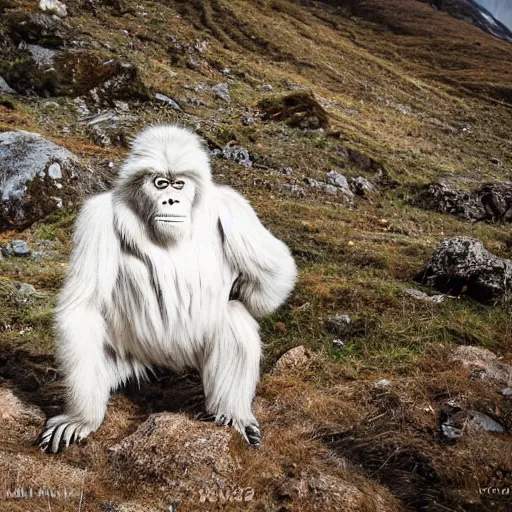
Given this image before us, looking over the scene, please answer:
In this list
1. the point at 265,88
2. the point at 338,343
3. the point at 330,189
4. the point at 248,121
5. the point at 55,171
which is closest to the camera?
the point at 338,343

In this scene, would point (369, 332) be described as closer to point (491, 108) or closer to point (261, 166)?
point (261, 166)

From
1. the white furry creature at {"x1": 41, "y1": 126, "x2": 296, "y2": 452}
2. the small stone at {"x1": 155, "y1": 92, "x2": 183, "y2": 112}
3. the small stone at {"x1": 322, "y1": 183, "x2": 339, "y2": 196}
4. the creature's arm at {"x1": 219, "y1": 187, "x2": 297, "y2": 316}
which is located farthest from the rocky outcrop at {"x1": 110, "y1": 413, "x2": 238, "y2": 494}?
the small stone at {"x1": 155, "y1": 92, "x2": 183, "y2": 112}

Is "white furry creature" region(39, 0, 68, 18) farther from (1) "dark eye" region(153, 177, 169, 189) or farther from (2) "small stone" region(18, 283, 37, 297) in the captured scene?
(1) "dark eye" region(153, 177, 169, 189)

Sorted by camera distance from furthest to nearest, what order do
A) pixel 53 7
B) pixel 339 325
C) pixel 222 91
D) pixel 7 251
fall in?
pixel 53 7
pixel 222 91
pixel 7 251
pixel 339 325

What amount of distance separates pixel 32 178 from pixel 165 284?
6.11 meters

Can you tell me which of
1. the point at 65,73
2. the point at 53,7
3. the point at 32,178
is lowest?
the point at 53,7

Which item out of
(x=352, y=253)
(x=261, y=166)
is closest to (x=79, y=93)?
(x=261, y=166)

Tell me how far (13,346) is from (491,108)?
27522 mm

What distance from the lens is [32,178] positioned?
8359 mm

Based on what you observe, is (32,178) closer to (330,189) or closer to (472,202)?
(330,189)

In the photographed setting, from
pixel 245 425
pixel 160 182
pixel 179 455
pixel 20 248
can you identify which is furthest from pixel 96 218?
pixel 20 248

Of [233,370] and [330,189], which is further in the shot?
[330,189]

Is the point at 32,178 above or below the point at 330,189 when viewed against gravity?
below

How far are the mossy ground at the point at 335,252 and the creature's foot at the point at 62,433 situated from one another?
3.4 inches
